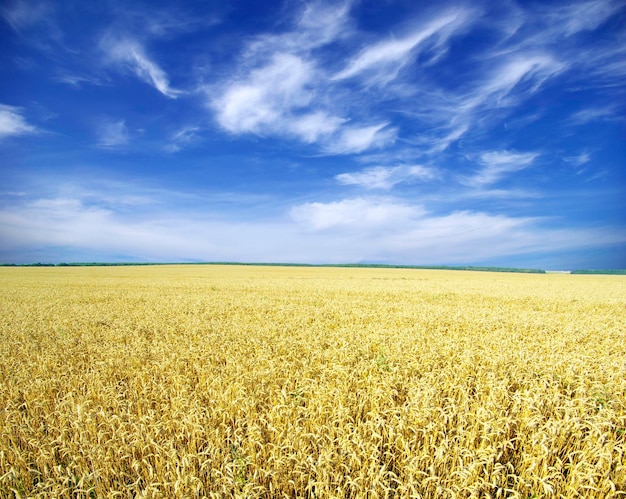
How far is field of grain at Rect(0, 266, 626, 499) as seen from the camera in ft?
11.2

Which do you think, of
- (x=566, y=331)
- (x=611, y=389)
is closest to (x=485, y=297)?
(x=566, y=331)

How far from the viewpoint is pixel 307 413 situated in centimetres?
454

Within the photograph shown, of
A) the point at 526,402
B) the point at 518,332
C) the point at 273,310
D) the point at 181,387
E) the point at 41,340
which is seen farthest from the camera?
the point at 273,310

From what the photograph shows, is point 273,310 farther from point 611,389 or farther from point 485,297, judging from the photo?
point 485,297

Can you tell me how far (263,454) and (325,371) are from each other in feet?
8.05

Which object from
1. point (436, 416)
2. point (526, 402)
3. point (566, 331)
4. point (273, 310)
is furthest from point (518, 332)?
point (273, 310)

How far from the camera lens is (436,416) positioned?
15.0 feet

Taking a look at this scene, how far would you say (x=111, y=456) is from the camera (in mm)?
3662

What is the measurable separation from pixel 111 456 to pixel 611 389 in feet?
26.1

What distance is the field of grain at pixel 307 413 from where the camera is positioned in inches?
134

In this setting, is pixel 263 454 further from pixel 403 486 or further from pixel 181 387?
pixel 181 387

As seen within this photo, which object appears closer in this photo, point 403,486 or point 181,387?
point 403,486

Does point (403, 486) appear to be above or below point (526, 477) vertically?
above

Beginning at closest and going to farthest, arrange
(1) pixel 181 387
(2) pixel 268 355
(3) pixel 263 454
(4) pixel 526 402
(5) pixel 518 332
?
(3) pixel 263 454 < (4) pixel 526 402 < (1) pixel 181 387 < (2) pixel 268 355 < (5) pixel 518 332
